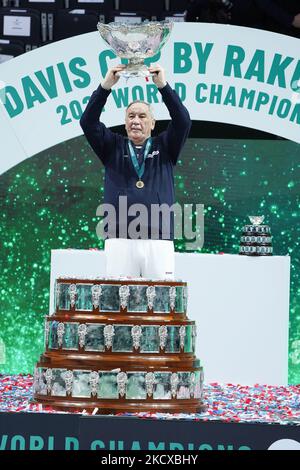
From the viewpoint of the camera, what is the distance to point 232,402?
6.29 metres

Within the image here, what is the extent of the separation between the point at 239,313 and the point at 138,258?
59.9 inches

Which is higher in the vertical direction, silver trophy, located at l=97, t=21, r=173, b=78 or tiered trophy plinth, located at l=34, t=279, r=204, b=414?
silver trophy, located at l=97, t=21, r=173, b=78

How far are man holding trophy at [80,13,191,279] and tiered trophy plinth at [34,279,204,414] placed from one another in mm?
406

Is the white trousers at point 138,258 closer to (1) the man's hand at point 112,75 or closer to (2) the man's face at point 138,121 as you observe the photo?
(2) the man's face at point 138,121

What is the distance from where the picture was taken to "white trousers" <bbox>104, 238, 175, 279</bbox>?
247 inches

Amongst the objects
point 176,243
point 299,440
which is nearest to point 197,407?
point 299,440

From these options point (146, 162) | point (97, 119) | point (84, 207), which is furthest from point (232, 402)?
point (84, 207)

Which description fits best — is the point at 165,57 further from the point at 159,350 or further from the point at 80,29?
the point at 159,350

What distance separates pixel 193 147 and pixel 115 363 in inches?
106

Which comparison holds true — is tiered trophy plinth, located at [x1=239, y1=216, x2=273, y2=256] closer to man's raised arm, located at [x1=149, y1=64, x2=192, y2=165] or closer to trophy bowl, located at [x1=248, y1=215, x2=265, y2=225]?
trophy bowl, located at [x1=248, y1=215, x2=265, y2=225]

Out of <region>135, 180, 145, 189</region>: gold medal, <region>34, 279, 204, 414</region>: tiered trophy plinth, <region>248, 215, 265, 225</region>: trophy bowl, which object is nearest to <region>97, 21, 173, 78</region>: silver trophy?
<region>135, 180, 145, 189</region>: gold medal

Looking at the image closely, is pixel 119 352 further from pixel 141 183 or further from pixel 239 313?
pixel 239 313

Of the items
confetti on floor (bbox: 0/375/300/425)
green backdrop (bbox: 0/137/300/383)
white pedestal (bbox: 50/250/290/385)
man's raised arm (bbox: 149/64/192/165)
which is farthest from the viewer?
green backdrop (bbox: 0/137/300/383)

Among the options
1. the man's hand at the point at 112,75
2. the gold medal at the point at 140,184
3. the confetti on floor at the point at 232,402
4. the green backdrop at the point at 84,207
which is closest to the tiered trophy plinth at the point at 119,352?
the confetti on floor at the point at 232,402
